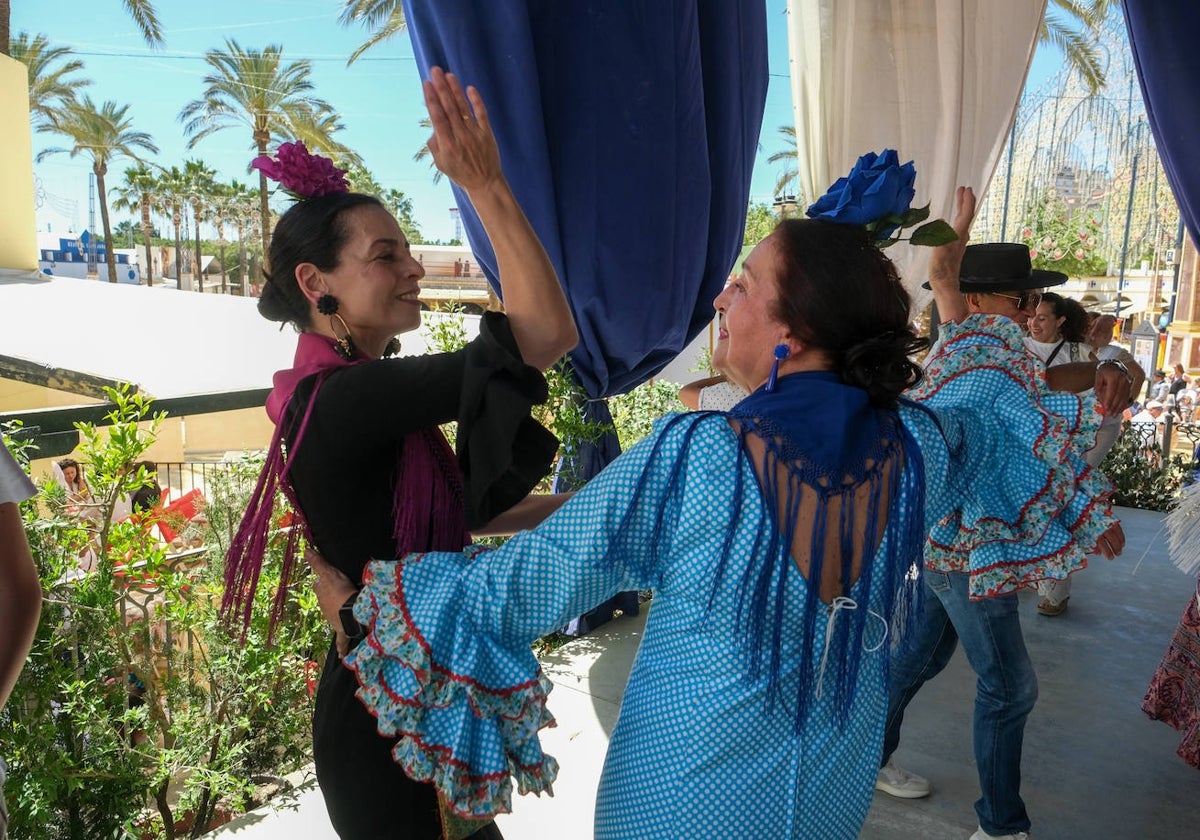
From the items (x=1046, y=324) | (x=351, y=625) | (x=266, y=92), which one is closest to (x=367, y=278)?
(x=351, y=625)

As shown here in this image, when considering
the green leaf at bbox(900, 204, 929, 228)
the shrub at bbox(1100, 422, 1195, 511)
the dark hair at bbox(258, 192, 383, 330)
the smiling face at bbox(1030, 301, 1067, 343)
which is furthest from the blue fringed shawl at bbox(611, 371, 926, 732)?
the shrub at bbox(1100, 422, 1195, 511)

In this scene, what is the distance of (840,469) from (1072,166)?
11320 millimetres

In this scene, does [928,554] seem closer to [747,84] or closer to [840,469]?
[840,469]

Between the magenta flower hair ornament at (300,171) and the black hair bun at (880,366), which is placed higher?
the magenta flower hair ornament at (300,171)

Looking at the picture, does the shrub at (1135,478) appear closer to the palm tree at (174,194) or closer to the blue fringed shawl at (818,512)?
the blue fringed shawl at (818,512)

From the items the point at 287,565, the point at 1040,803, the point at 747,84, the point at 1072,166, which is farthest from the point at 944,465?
the point at 1072,166

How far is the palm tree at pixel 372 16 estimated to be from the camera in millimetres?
11391

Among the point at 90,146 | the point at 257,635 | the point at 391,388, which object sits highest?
the point at 90,146

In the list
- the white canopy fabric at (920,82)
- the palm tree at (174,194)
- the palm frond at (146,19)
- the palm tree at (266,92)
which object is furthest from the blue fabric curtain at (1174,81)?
the palm tree at (174,194)

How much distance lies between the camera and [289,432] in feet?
3.84

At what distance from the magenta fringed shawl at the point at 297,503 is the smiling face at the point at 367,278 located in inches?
2.3

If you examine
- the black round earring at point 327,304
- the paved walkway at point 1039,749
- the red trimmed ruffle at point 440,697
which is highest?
the black round earring at point 327,304

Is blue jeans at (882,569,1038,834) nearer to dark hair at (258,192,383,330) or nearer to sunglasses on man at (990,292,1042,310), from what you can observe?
sunglasses on man at (990,292,1042,310)

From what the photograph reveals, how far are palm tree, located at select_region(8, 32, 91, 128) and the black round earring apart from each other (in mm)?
19746
